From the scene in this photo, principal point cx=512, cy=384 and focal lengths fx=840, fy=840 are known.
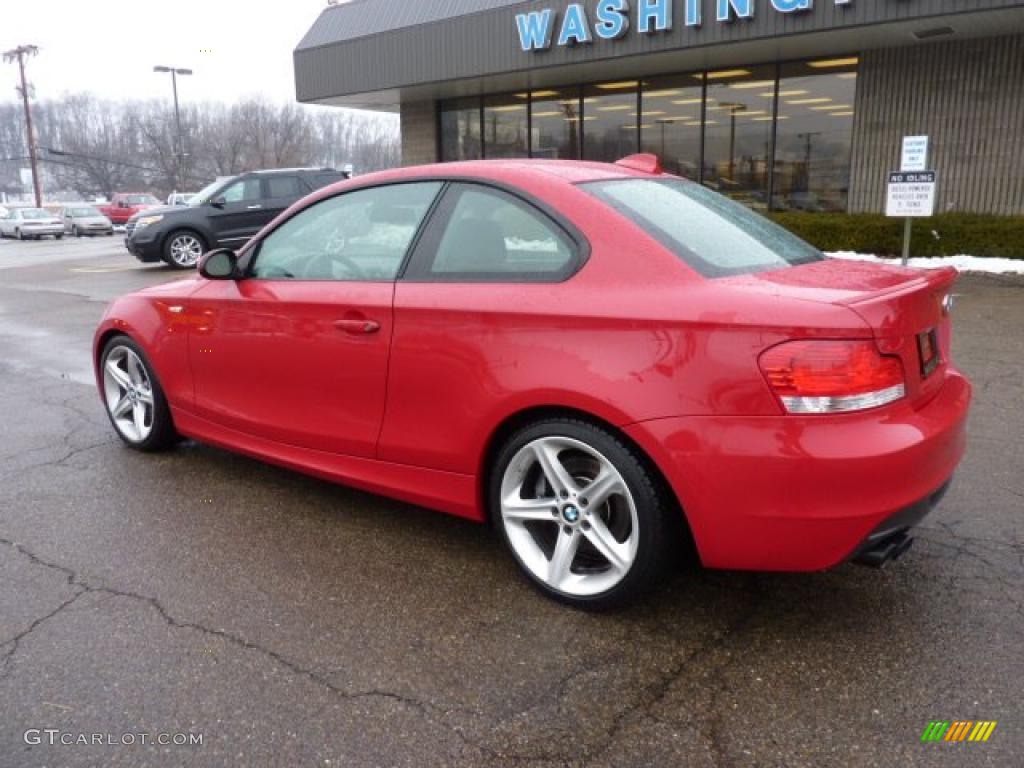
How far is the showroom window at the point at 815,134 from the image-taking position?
571 inches

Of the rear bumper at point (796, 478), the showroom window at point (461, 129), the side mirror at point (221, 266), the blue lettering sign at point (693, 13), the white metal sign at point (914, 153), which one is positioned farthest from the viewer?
the showroom window at point (461, 129)

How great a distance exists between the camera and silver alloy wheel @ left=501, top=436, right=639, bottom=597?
2.78 metres

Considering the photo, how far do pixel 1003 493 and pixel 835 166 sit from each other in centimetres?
1228

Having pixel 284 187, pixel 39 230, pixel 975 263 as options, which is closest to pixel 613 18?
pixel 284 187

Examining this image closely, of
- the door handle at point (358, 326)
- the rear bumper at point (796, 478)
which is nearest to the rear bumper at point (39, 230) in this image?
the door handle at point (358, 326)

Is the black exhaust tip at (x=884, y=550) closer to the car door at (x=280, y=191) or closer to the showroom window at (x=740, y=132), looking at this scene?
the showroom window at (x=740, y=132)

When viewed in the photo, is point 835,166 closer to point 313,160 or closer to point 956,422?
point 956,422

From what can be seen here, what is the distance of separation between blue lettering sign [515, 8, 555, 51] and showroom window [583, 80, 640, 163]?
2.36 m

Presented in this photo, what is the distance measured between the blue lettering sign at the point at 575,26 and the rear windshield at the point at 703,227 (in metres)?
11.8

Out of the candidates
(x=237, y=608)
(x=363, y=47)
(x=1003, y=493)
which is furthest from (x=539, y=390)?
(x=363, y=47)

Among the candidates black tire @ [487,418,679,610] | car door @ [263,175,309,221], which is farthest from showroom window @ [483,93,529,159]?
black tire @ [487,418,679,610]

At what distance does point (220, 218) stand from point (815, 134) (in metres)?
10.8

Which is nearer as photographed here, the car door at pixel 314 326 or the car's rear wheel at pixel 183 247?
the car door at pixel 314 326

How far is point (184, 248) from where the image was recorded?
15430 millimetres
